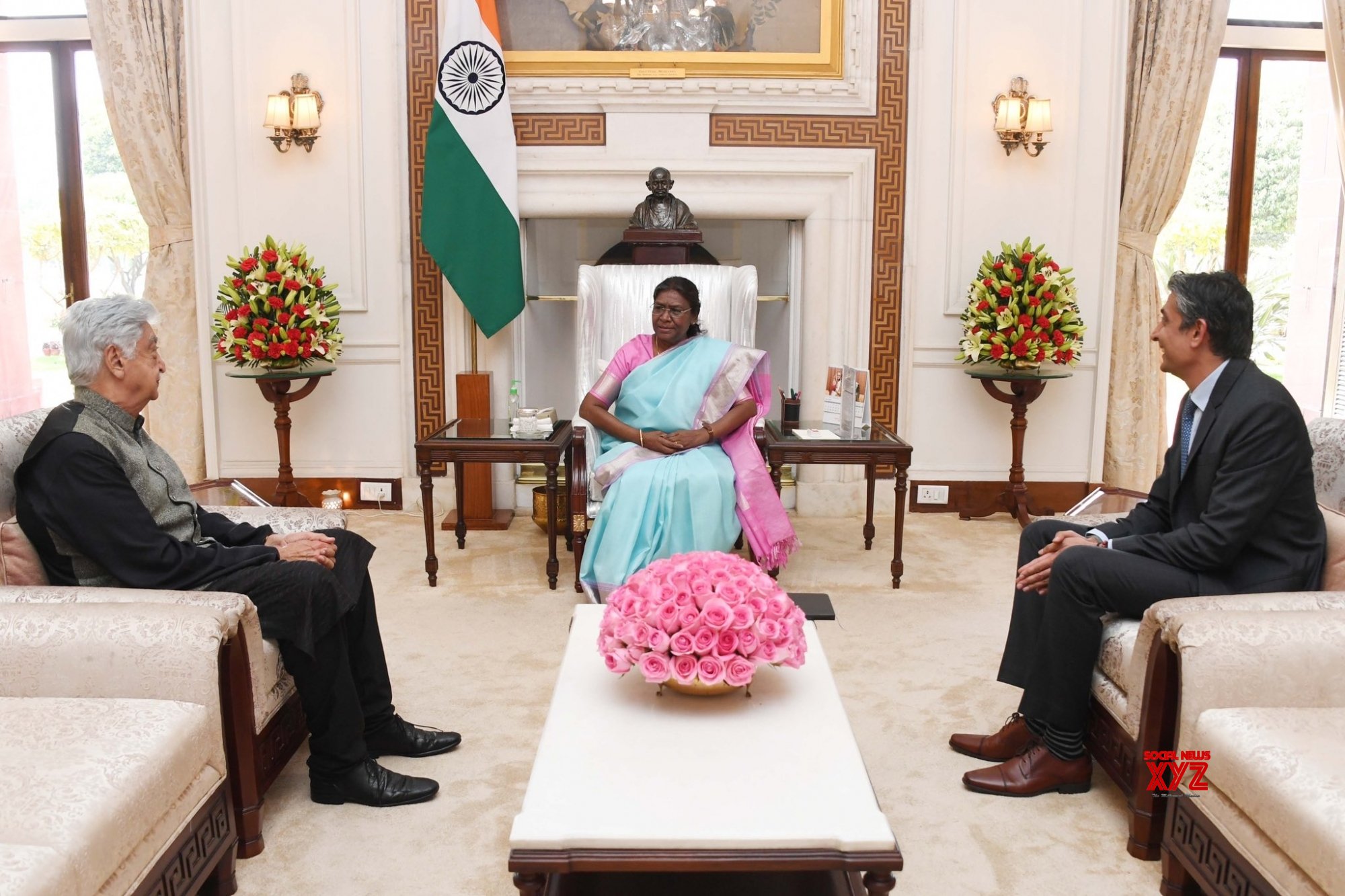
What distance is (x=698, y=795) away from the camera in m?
1.72

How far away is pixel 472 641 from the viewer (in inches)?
143

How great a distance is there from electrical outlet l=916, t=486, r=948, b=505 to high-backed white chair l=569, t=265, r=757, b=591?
125cm

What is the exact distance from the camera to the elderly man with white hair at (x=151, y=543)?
2227 mm

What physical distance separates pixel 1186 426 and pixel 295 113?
4.08 metres

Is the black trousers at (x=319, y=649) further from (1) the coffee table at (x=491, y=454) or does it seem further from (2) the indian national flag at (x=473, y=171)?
(2) the indian national flag at (x=473, y=171)

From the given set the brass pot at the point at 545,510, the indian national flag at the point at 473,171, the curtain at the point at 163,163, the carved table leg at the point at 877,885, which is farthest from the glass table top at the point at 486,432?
the carved table leg at the point at 877,885

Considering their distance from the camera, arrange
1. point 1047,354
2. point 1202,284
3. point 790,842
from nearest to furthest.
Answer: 1. point 790,842
2. point 1202,284
3. point 1047,354

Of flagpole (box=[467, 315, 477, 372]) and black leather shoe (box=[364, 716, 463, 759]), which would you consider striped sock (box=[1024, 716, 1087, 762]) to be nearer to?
black leather shoe (box=[364, 716, 463, 759])

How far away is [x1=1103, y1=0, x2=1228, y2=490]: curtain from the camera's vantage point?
520 centimetres

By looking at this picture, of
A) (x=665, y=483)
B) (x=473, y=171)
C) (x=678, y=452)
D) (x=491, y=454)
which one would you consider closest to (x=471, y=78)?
(x=473, y=171)

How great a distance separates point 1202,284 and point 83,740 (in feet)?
8.18

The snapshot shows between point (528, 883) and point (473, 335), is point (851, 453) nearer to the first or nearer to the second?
point (473, 335)

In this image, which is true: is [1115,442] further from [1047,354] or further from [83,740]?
[83,740]

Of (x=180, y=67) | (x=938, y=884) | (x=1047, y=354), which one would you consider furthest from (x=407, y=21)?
(x=938, y=884)
